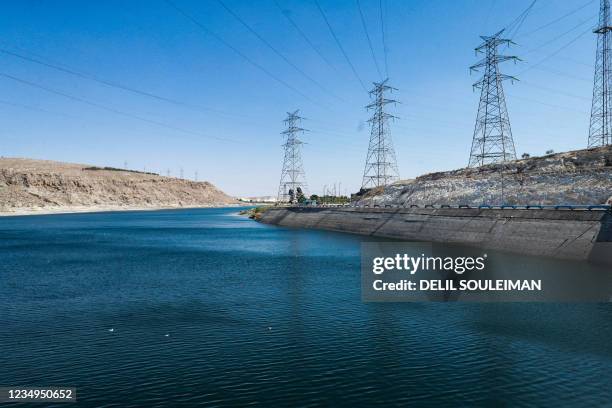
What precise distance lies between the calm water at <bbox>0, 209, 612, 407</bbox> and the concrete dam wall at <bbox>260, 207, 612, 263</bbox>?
21247 millimetres

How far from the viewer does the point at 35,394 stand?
53.0ft

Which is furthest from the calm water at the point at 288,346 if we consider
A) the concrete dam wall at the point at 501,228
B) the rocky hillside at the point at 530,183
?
the rocky hillside at the point at 530,183

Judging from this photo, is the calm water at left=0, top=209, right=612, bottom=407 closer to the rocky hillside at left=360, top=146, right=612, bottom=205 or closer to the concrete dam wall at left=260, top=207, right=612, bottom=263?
the concrete dam wall at left=260, top=207, right=612, bottom=263

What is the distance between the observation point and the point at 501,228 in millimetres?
A: 57312

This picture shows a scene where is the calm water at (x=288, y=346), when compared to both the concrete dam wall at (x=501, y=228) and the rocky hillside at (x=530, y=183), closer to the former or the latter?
the concrete dam wall at (x=501, y=228)

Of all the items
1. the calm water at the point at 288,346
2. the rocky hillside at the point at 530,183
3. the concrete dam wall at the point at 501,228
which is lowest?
the calm water at the point at 288,346

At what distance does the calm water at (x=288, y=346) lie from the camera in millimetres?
16156

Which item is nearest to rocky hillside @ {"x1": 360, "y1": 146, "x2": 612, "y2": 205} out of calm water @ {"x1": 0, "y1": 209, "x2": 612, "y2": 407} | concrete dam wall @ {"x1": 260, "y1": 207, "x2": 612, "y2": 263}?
concrete dam wall @ {"x1": 260, "y1": 207, "x2": 612, "y2": 263}

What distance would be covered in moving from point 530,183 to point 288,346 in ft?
218

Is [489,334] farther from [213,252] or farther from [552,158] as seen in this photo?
[552,158]

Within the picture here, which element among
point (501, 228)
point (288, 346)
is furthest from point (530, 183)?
point (288, 346)

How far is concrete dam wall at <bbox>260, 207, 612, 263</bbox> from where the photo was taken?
149 feet

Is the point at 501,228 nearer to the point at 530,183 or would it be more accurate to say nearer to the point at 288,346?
the point at 530,183

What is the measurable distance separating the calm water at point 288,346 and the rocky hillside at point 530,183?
40.3 metres
